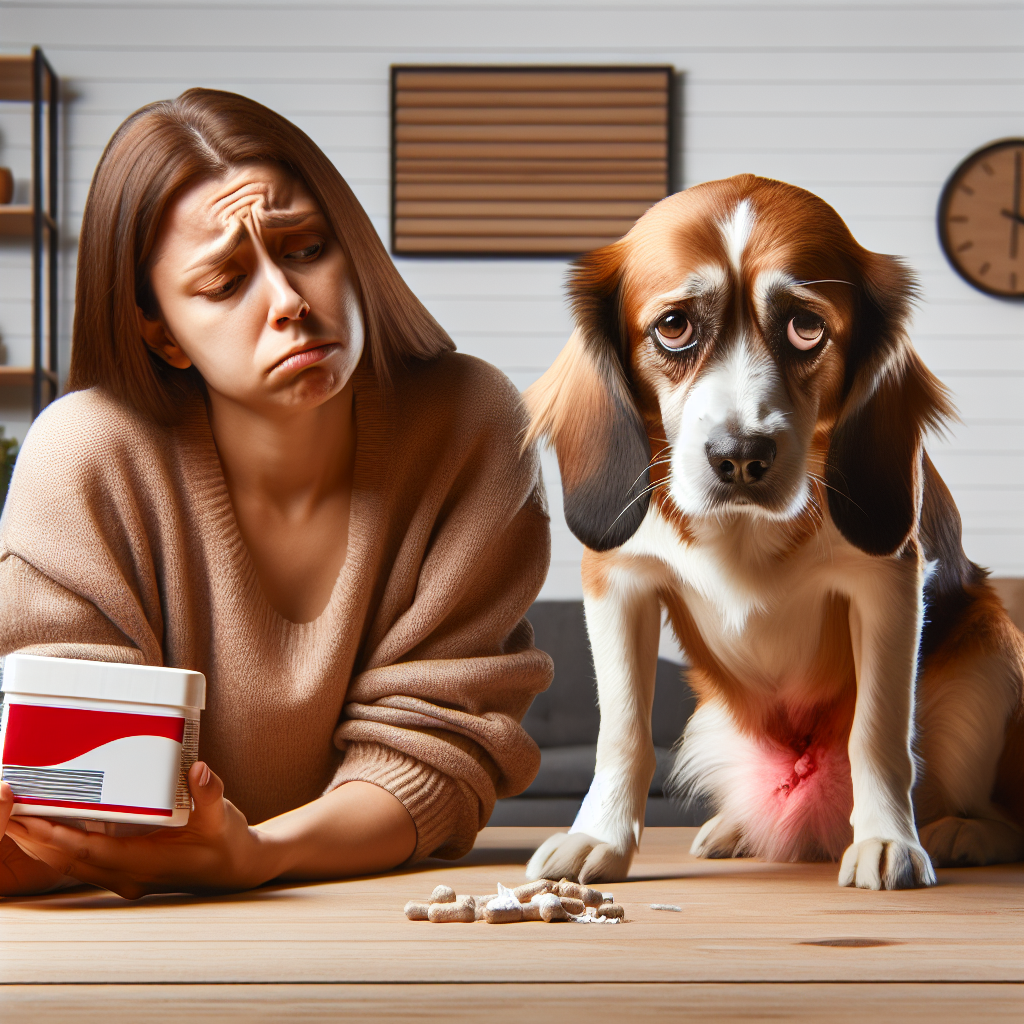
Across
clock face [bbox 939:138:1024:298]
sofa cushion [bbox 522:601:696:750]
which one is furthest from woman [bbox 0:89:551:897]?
clock face [bbox 939:138:1024:298]

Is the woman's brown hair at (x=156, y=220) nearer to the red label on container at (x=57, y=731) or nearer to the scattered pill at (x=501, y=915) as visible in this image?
the red label on container at (x=57, y=731)

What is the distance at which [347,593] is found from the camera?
1.02m

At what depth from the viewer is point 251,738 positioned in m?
1.00

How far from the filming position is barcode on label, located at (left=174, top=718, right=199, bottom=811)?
0.71 meters

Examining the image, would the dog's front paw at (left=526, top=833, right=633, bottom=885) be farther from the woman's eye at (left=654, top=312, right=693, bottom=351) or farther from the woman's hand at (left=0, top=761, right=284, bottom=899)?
the woman's eye at (left=654, top=312, right=693, bottom=351)

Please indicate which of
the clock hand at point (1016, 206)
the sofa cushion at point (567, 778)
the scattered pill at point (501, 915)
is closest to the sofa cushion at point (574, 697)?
the sofa cushion at point (567, 778)

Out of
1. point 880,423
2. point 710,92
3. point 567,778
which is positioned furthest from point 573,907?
point 710,92

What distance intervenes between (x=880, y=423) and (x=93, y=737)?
64cm

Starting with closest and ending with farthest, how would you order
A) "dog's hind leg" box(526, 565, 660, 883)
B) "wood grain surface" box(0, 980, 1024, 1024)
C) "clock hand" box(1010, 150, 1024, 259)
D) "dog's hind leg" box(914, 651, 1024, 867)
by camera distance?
"wood grain surface" box(0, 980, 1024, 1024) → "dog's hind leg" box(526, 565, 660, 883) → "dog's hind leg" box(914, 651, 1024, 867) → "clock hand" box(1010, 150, 1024, 259)

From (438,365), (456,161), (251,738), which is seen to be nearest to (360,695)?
(251,738)

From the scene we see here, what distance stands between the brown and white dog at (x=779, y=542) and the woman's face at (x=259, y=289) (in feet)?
0.70

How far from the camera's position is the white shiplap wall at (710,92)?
3.82m

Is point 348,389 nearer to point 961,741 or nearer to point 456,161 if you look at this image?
point 961,741

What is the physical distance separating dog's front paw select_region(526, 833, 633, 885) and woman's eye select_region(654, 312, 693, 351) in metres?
0.41
